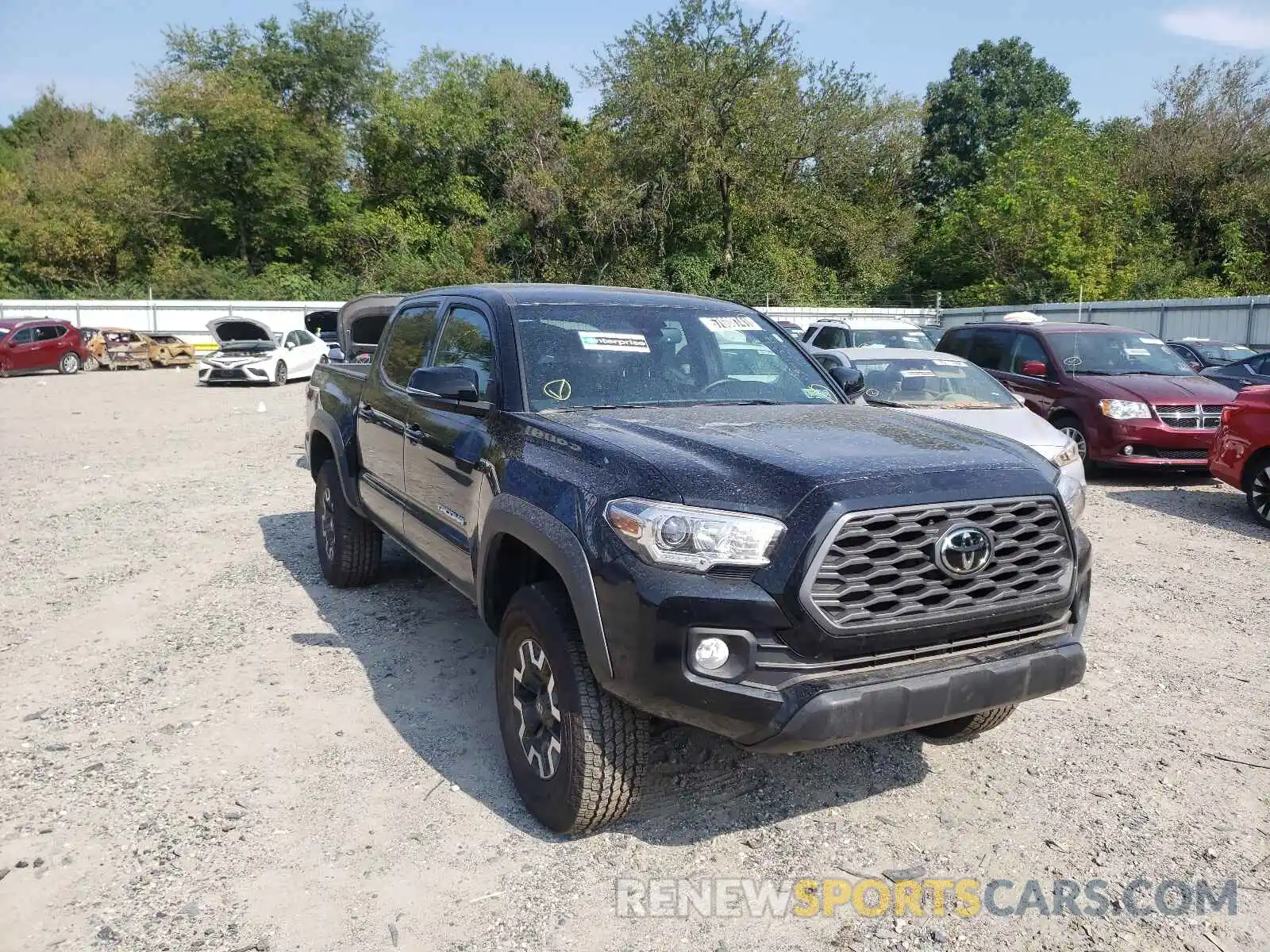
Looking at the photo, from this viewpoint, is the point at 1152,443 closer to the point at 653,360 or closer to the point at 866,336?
the point at 866,336

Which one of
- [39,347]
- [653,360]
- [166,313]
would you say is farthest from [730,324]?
[166,313]

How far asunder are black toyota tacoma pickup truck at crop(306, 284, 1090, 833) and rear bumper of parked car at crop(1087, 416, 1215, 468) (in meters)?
7.03

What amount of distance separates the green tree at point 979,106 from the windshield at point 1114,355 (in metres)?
45.0

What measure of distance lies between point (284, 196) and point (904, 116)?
97.4 feet

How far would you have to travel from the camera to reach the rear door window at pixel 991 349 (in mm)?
11430

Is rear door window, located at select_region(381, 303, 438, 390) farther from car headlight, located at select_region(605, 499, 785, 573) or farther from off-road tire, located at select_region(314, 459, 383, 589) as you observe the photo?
car headlight, located at select_region(605, 499, 785, 573)

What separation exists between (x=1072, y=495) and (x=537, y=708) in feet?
6.84

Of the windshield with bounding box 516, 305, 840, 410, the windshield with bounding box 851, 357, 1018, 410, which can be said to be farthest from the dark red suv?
the windshield with bounding box 516, 305, 840, 410

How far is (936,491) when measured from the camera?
2.84 metres

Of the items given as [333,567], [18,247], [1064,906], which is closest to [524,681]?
[1064,906]

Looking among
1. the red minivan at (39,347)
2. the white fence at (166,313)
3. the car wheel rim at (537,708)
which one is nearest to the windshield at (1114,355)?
the car wheel rim at (537,708)

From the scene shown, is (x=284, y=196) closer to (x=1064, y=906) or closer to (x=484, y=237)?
(x=484, y=237)

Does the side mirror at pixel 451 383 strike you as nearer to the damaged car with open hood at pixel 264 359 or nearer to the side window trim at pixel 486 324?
the side window trim at pixel 486 324

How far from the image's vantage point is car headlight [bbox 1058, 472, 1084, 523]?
3203 millimetres
